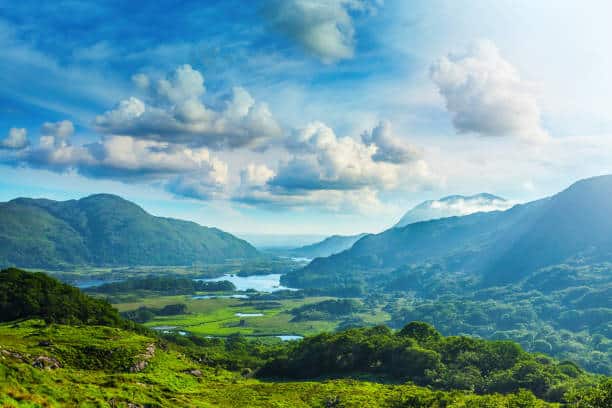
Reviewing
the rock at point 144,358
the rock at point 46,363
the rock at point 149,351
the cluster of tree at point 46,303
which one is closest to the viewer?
the rock at point 46,363

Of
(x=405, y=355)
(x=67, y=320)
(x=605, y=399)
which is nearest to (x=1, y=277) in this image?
(x=67, y=320)

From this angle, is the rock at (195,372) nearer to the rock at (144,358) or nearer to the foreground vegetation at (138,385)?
the foreground vegetation at (138,385)

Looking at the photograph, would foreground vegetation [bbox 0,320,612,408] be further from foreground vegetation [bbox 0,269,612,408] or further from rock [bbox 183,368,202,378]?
foreground vegetation [bbox 0,269,612,408]

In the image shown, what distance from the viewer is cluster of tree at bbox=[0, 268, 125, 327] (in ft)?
419

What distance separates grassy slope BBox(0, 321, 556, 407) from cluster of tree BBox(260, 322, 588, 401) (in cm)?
2309

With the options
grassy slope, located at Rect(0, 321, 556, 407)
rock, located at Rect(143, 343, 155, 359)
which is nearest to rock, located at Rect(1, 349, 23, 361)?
grassy slope, located at Rect(0, 321, 556, 407)

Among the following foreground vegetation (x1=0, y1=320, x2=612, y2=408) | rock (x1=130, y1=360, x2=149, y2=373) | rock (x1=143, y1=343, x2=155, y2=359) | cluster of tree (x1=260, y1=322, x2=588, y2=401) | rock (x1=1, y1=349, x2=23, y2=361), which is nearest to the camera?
foreground vegetation (x1=0, y1=320, x2=612, y2=408)

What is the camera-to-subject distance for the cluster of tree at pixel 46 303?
419 feet

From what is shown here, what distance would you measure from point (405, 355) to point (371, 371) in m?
11.0

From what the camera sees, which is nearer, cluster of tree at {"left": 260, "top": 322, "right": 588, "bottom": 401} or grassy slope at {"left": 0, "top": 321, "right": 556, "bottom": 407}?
grassy slope at {"left": 0, "top": 321, "right": 556, "bottom": 407}

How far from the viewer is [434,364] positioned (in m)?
114

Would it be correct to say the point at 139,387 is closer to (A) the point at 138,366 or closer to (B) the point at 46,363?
(B) the point at 46,363

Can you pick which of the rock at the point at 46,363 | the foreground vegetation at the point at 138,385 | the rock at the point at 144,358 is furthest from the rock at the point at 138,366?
the rock at the point at 46,363

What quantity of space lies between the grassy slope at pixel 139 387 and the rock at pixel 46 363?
3.65ft
